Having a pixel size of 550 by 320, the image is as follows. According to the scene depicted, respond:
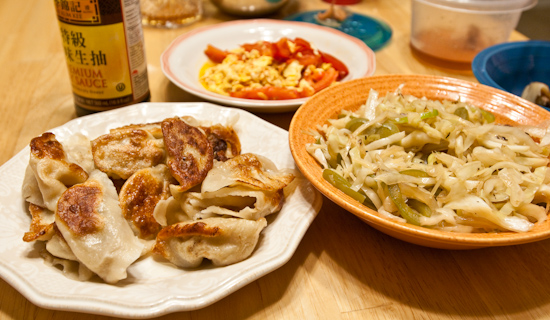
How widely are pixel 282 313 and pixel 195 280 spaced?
24 centimetres

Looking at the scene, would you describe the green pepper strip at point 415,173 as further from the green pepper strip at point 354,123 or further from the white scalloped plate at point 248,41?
the white scalloped plate at point 248,41

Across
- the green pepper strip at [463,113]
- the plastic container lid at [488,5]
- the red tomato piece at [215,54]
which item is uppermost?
the plastic container lid at [488,5]

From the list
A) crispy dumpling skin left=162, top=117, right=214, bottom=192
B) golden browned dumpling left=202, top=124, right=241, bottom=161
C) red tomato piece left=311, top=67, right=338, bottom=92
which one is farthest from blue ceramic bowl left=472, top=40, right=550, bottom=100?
crispy dumpling skin left=162, top=117, right=214, bottom=192

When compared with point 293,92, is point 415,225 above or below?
above

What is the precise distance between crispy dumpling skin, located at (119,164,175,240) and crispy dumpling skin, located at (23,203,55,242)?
0.19 metres

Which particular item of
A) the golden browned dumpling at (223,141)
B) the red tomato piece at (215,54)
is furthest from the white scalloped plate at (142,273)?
the red tomato piece at (215,54)

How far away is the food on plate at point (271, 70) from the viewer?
6.48 feet

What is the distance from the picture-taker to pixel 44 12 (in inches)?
121

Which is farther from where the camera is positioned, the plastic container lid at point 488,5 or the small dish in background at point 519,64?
the plastic container lid at point 488,5

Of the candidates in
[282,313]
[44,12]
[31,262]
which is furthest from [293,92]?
[44,12]

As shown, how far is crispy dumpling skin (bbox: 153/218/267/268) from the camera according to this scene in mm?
1053

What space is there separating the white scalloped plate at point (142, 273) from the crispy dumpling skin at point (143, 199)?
3.5 inches

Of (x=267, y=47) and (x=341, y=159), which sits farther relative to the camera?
(x=267, y=47)

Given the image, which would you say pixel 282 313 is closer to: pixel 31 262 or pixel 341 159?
pixel 341 159
